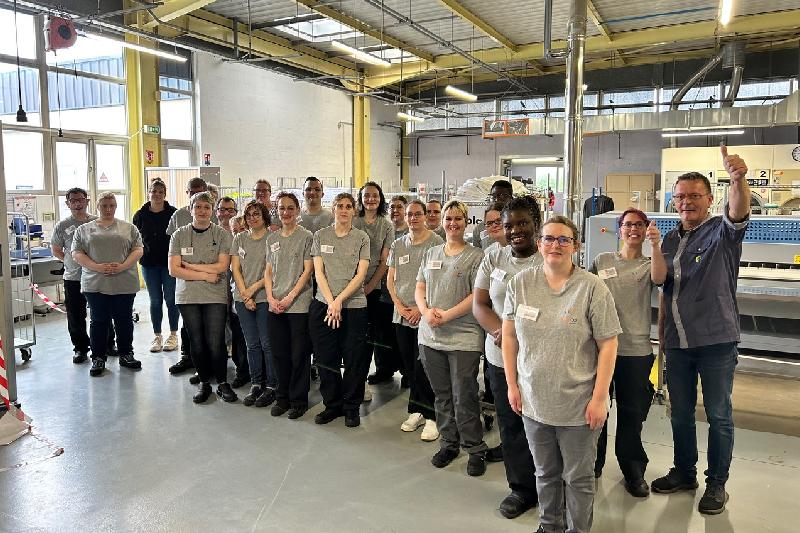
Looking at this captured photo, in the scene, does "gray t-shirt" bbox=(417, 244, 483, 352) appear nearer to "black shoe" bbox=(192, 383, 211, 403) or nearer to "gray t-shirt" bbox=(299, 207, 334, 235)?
"gray t-shirt" bbox=(299, 207, 334, 235)

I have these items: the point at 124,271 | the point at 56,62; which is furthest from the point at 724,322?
the point at 56,62

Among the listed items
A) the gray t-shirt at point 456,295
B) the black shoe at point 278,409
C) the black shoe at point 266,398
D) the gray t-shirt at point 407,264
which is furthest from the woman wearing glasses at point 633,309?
the black shoe at point 266,398

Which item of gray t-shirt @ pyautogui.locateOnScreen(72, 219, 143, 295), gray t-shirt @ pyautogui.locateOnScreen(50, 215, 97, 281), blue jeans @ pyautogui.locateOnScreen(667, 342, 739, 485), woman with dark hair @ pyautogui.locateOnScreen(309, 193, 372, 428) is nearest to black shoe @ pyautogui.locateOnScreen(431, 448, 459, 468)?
woman with dark hair @ pyautogui.locateOnScreen(309, 193, 372, 428)

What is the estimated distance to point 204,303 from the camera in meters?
4.17

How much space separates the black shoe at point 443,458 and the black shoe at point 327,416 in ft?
2.80

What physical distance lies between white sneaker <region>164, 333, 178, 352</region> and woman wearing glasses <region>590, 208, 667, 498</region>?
4210 mm

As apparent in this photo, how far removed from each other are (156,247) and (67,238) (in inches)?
29.4

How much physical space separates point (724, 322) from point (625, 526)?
3.25ft

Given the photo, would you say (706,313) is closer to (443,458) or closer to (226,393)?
(443,458)

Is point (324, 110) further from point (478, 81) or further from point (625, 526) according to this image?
point (625, 526)

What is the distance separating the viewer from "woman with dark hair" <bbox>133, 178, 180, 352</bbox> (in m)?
5.42

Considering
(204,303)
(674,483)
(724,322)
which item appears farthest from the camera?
(204,303)

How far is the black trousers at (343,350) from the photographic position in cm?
372

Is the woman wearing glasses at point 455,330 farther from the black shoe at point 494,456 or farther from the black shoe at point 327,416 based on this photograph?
the black shoe at point 327,416
